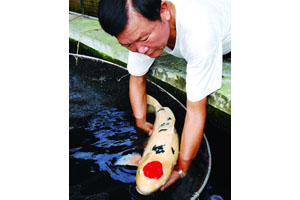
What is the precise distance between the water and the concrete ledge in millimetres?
239

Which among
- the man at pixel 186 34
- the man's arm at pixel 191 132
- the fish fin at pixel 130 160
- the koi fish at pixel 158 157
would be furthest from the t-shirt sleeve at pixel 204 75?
the fish fin at pixel 130 160

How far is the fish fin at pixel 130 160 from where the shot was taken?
2.56 meters

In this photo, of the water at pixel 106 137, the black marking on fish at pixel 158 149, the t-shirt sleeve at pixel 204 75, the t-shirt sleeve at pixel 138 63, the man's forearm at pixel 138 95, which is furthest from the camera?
the man's forearm at pixel 138 95

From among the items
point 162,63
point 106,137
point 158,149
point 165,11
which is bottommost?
point 106,137

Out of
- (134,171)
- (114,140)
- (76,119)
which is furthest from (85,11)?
(134,171)

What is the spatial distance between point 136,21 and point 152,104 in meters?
1.71

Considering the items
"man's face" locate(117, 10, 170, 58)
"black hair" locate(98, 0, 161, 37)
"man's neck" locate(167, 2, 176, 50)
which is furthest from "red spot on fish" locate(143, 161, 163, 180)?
"black hair" locate(98, 0, 161, 37)

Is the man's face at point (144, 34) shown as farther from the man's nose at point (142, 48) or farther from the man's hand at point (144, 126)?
the man's hand at point (144, 126)

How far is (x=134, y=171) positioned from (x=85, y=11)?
621 cm

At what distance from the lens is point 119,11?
1.57 m

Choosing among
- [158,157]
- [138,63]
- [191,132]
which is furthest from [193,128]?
[138,63]

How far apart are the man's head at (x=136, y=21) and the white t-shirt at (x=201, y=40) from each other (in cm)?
21

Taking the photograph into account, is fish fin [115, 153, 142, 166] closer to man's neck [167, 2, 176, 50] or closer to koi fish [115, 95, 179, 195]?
koi fish [115, 95, 179, 195]

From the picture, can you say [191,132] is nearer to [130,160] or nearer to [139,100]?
[130,160]
